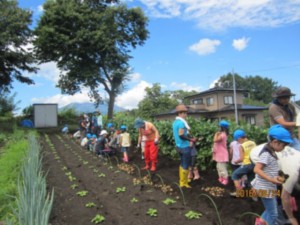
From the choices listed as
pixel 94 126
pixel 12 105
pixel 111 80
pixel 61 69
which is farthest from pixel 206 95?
pixel 94 126

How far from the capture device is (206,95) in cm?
4225

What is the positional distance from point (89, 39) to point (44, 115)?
7.86m

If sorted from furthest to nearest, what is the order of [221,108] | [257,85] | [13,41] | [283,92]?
[257,85] < [221,108] < [13,41] < [283,92]

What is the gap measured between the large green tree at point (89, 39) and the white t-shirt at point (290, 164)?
76.7 ft

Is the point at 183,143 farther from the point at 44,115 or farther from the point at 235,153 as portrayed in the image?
the point at 44,115

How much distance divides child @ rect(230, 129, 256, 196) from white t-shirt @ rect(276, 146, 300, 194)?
1.67 meters

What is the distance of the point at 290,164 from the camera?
349cm

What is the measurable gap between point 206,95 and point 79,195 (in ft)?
121

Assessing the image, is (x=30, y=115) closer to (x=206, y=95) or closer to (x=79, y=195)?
(x=206, y=95)

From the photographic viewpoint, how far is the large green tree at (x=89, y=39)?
2591cm

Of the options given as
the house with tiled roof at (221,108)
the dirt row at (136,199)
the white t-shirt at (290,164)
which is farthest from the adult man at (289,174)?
the house with tiled roof at (221,108)

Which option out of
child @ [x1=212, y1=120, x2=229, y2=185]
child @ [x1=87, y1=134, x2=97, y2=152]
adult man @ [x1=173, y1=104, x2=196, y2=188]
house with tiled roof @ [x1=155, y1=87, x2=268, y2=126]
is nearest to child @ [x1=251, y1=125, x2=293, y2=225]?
adult man @ [x1=173, y1=104, x2=196, y2=188]

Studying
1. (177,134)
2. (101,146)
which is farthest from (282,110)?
(101,146)

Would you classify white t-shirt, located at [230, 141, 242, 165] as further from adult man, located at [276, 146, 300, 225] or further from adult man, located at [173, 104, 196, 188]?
adult man, located at [276, 146, 300, 225]
